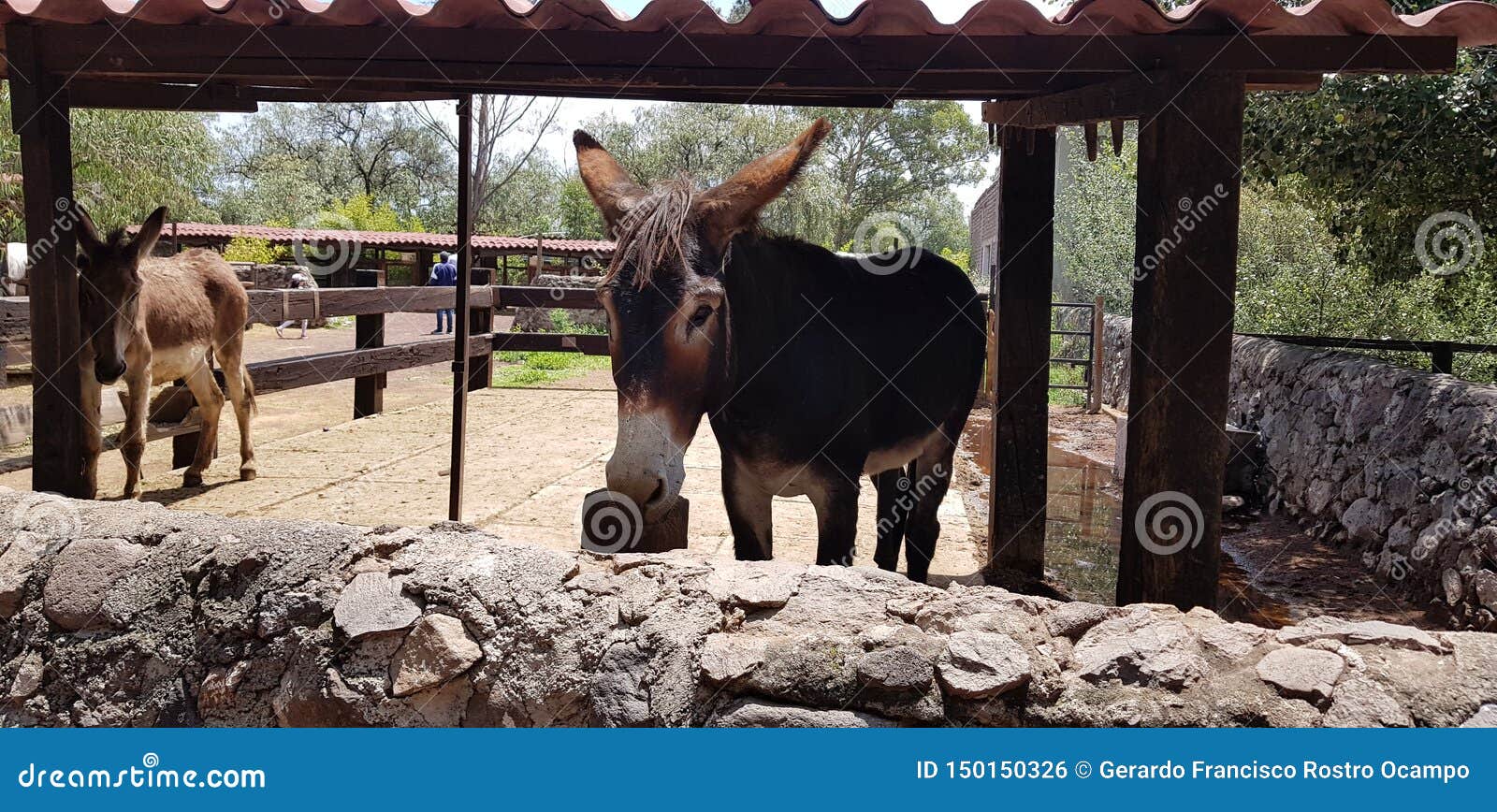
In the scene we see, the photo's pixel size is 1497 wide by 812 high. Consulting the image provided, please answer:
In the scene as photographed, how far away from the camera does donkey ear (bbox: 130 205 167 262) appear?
21.3 ft

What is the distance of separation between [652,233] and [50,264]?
239 cm

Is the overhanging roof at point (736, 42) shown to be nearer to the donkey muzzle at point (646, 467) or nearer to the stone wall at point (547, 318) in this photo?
the donkey muzzle at point (646, 467)

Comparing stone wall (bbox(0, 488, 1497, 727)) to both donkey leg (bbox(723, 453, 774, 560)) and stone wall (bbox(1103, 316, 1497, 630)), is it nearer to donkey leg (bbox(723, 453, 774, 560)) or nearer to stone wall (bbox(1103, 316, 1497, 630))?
donkey leg (bbox(723, 453, 774, 560))

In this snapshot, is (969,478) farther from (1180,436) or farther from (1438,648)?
(1438,648)

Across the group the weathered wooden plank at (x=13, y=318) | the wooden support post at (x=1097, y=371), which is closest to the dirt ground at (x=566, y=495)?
the weathered wooden plank at (x=13, y=318)

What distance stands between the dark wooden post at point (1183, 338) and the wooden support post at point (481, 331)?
9391mm

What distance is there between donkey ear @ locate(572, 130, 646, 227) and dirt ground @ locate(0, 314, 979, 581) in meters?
2.67

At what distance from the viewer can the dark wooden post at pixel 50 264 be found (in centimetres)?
386

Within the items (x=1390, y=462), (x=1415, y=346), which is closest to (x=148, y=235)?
(x=1390, y=462)

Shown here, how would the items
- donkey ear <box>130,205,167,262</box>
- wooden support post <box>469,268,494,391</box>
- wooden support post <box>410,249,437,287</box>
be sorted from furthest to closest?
wooden support post <box>410,249,437,287</box> → wooden support post <box>469,268,494,391</box> → donkey ear <box>130,205,167,262</box>

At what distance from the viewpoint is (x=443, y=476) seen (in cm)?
808

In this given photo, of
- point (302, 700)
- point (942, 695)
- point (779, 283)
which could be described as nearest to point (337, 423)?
point (779, 283)

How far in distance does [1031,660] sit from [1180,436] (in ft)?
4.77
